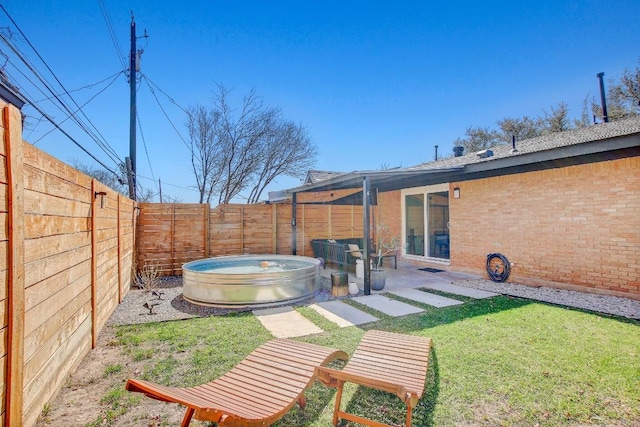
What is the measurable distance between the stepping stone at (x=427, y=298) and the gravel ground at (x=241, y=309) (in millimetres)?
1480

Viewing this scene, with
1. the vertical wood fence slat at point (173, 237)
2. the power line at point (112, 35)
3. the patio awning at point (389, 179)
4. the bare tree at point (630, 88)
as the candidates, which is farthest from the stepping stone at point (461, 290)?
the bare tree at point (630, 88)

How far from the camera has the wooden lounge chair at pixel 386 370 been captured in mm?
2418

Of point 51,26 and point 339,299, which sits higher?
point 51,26

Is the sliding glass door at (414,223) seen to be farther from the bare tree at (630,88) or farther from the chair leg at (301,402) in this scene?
the bare tree at (630,88)

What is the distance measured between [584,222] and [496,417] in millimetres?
6006

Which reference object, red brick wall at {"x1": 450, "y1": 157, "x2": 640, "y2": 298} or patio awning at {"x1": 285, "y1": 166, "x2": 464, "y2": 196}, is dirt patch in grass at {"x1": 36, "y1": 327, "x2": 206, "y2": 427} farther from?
red brick wall at {"x1": 450, "y1": 157, "x2": 640, "y2": 298}

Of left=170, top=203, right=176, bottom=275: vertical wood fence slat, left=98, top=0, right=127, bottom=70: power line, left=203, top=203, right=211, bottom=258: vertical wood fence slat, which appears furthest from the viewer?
left=203, top=203, right=211, bottom=258: vertical wood fence slat

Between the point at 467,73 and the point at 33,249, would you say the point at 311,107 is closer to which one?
the point at 467,73

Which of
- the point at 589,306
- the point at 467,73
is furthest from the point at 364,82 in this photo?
the point at 589,306

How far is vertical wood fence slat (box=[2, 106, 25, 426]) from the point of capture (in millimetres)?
2039

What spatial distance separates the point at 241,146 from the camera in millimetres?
19828

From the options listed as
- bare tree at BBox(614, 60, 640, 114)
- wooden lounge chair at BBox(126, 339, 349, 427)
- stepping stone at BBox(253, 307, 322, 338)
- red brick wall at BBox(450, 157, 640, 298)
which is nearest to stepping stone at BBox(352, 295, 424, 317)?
stepping stone at BBox(253, 307, 322, 338)

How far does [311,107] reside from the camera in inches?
725

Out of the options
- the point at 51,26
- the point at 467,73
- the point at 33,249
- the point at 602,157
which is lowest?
the point at 33,249
